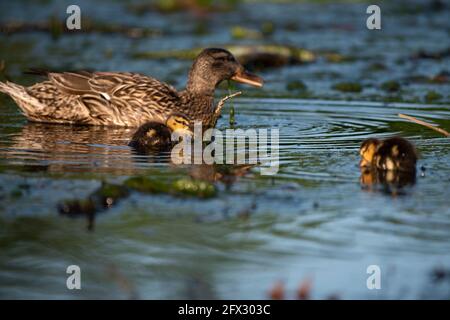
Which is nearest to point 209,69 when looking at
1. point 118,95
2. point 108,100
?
point 118,95

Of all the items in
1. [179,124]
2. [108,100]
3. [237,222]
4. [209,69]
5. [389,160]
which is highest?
[209,69]

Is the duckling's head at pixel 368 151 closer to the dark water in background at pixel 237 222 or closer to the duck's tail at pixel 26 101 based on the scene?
the dark water in background at pixel 237 222

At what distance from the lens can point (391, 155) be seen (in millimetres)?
7625

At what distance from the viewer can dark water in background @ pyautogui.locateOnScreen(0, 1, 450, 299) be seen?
5.36 metres

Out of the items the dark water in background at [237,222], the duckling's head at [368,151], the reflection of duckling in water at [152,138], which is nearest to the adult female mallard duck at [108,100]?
the dark water in background at [237,222]

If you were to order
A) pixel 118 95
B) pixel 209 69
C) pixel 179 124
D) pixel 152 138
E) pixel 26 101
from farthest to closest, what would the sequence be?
pixel 209 69 < pixel 26 101 < pixel 118 95 < pixel 179 124 < pixel 152 138

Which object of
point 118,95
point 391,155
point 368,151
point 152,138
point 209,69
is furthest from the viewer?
point 209,69

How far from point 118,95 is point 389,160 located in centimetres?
375

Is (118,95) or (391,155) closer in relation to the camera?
(391,155)

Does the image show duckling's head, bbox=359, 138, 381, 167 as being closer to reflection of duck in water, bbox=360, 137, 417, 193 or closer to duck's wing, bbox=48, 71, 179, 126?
reflection of duck in water, bbox=360, 137, 417, 193

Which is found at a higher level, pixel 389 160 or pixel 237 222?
pixel 389 160

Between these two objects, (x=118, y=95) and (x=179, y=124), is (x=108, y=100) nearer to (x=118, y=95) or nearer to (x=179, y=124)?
(x=118, y=95)

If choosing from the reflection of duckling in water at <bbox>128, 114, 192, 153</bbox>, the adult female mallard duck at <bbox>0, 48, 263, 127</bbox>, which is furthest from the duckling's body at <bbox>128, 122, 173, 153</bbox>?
the adult female mallard duck at <bbox>0, 48, 263, 127</bbox>

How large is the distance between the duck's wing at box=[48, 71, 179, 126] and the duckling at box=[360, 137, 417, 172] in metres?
3.08
